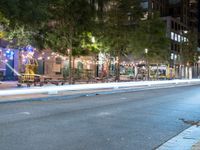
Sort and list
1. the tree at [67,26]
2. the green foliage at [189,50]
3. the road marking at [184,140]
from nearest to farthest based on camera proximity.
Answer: the road marking at [184,140] → the tree at [67,26] → the green foliage at [189,50]

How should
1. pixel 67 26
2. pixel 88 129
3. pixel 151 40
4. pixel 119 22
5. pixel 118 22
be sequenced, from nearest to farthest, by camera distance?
1. pixel 88 129
2. pixel 67 26
3. pixel 118 22
4. pixel 119 22
5. pixel 151 40

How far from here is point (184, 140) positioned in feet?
31.4

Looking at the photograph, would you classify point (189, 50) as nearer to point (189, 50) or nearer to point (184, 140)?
point (189, 50)

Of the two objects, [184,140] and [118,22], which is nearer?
[184,140]

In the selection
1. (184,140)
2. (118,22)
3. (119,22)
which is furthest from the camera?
(119,22)

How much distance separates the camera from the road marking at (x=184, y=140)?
863cm

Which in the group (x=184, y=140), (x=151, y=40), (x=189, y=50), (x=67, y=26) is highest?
(x=189, y=50)

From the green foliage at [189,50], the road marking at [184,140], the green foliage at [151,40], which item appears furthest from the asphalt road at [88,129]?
the green foliage at [189,50]

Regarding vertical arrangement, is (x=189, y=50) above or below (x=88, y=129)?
above

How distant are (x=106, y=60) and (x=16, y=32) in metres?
23.5

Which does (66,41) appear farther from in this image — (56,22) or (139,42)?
(139,42)

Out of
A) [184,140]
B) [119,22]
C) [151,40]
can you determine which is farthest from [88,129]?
[151,40]

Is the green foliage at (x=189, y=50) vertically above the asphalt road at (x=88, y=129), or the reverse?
the green foliage at (x=189, y=50)

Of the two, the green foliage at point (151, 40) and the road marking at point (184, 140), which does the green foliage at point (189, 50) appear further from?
the road marking at point (184, 140)
